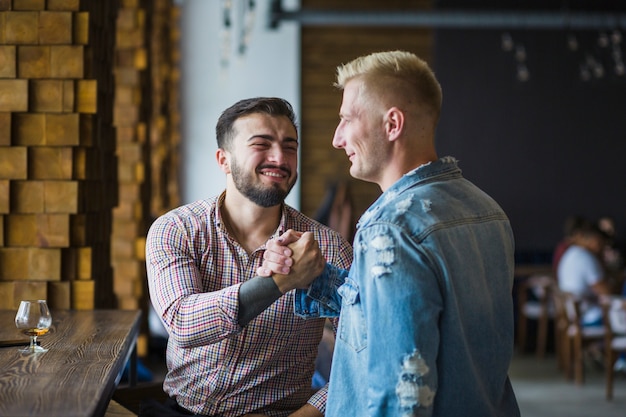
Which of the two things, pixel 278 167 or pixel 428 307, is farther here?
pixel 278 167

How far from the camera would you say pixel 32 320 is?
2447 millimetres

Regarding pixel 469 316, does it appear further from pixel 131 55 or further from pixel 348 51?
pixel 348 51

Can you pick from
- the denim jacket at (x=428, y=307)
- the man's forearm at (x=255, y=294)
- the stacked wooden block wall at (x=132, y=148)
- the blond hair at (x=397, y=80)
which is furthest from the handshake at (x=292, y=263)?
the stacked wooden block wall at (x=132, y=148)

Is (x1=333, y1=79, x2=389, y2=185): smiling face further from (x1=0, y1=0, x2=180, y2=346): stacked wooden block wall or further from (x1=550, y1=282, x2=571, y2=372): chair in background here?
(x1=550, y1=282, x2=571, y2=372): chair in background

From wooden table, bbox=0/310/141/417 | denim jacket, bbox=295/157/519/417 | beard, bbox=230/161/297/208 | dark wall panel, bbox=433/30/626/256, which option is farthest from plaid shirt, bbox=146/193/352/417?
dark wall panel, bbox=433/30/626/256

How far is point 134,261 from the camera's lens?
593 cm

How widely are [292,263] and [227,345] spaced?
47 centimetres

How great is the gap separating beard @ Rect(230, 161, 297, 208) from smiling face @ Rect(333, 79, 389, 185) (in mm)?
595

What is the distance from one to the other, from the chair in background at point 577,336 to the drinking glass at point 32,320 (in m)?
5.95

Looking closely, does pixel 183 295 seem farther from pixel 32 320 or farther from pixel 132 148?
pixel 132 148

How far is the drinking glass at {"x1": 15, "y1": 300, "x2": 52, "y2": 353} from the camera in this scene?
244 cm

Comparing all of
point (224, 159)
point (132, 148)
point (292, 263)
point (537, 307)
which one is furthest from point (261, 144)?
point (537, 307)

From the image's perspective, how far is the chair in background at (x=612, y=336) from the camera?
7109 millimetres

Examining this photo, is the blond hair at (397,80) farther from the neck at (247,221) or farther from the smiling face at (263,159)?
the neck at (247,221)
